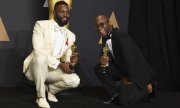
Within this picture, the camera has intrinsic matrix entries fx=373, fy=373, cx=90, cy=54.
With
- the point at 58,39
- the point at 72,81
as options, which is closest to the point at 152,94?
the point at 72,81

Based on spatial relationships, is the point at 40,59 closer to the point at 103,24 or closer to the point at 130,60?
the point at 103,24

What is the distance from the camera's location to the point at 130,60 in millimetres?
3232

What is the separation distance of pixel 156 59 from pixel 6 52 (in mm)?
1709

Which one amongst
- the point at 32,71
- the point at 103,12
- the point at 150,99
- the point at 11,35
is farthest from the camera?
the point at 103,12

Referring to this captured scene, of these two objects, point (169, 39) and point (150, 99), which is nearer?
point (150, 99)

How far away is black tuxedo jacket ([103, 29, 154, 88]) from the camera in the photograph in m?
3.23

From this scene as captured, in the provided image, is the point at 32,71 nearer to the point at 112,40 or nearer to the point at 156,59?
the point at 112,40

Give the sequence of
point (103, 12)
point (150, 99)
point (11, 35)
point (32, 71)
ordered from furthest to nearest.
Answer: point (103, 12), point (11, 35), point (150, 99), point (32, 71)

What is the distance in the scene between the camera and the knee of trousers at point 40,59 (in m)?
3.14

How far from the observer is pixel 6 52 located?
416cm

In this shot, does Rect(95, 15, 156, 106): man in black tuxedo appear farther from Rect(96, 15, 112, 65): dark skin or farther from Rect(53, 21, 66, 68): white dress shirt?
Rect(53, 21, 66, 68): white dress shirt

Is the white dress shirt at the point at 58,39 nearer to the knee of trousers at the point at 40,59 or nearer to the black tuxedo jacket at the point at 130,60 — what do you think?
the knee of trousers at the point at 40,59

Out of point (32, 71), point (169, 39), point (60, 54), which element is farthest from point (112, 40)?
point (169, 39)

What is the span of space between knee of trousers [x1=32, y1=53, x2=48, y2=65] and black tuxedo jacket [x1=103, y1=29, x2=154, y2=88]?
0.62 meters
